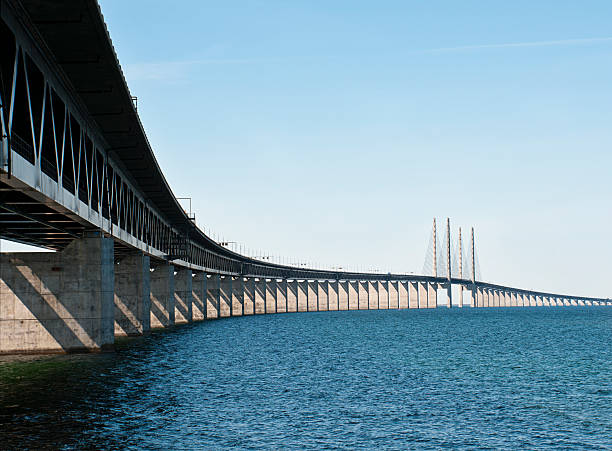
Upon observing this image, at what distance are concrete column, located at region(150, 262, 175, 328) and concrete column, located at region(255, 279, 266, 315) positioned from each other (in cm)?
8234

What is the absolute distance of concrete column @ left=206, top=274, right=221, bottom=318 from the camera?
123 metres

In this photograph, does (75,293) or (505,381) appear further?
(75,293)

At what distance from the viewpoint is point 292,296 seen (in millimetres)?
186625

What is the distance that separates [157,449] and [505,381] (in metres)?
23.3

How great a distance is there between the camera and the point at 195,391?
31.8 metres

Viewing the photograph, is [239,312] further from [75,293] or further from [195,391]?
[195,391]

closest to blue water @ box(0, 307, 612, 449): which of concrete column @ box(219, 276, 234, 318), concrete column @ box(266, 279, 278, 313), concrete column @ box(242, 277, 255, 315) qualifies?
concrete column @ box(219, 276, 234, 318)

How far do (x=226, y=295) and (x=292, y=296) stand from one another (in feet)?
176

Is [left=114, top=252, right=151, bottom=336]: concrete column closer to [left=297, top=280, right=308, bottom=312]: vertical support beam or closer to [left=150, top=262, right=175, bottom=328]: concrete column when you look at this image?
[left=150, top=262, right=175, bottom=328]: concrete column

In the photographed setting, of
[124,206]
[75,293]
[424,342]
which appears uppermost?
[124,206]

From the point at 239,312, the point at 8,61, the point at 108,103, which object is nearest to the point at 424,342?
the point at 108,103

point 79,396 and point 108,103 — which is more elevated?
point 108,103

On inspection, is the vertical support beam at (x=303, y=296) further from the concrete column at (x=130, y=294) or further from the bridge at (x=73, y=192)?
the concrete column at (x=130, y=294)

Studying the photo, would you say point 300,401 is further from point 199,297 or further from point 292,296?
point 292,296
